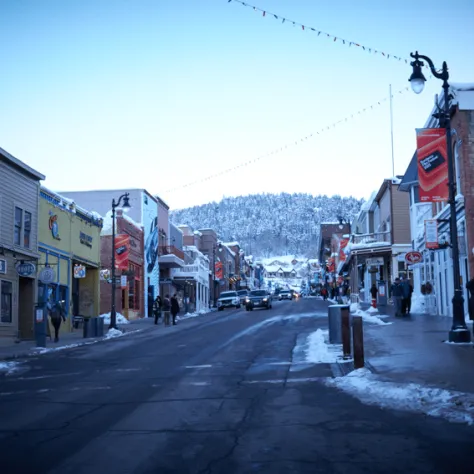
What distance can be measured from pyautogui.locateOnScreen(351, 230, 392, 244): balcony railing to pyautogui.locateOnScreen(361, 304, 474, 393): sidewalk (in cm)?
3040

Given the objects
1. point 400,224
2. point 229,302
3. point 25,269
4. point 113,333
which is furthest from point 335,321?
point 229,302

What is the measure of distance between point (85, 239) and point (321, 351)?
25342 millimetres

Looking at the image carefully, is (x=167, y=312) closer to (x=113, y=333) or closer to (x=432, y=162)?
(x=113, y=333)

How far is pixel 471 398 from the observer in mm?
9141

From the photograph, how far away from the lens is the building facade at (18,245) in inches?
1098

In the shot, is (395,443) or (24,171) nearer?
(395,443)

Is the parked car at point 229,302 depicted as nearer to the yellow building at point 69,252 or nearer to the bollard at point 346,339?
the yellow building at point 69,252

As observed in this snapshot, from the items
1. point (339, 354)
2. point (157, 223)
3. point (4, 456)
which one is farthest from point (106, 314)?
point (4, 456)

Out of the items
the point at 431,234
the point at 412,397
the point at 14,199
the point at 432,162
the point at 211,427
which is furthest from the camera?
the point at 14,199

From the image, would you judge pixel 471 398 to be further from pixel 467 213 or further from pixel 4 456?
pixel 467 213

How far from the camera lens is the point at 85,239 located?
3994cm

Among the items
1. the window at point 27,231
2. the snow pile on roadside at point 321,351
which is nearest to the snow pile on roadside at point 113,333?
the window at point 27,231

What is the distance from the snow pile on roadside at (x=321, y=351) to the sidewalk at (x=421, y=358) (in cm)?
81

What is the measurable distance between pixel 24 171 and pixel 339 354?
1922 centimetres
